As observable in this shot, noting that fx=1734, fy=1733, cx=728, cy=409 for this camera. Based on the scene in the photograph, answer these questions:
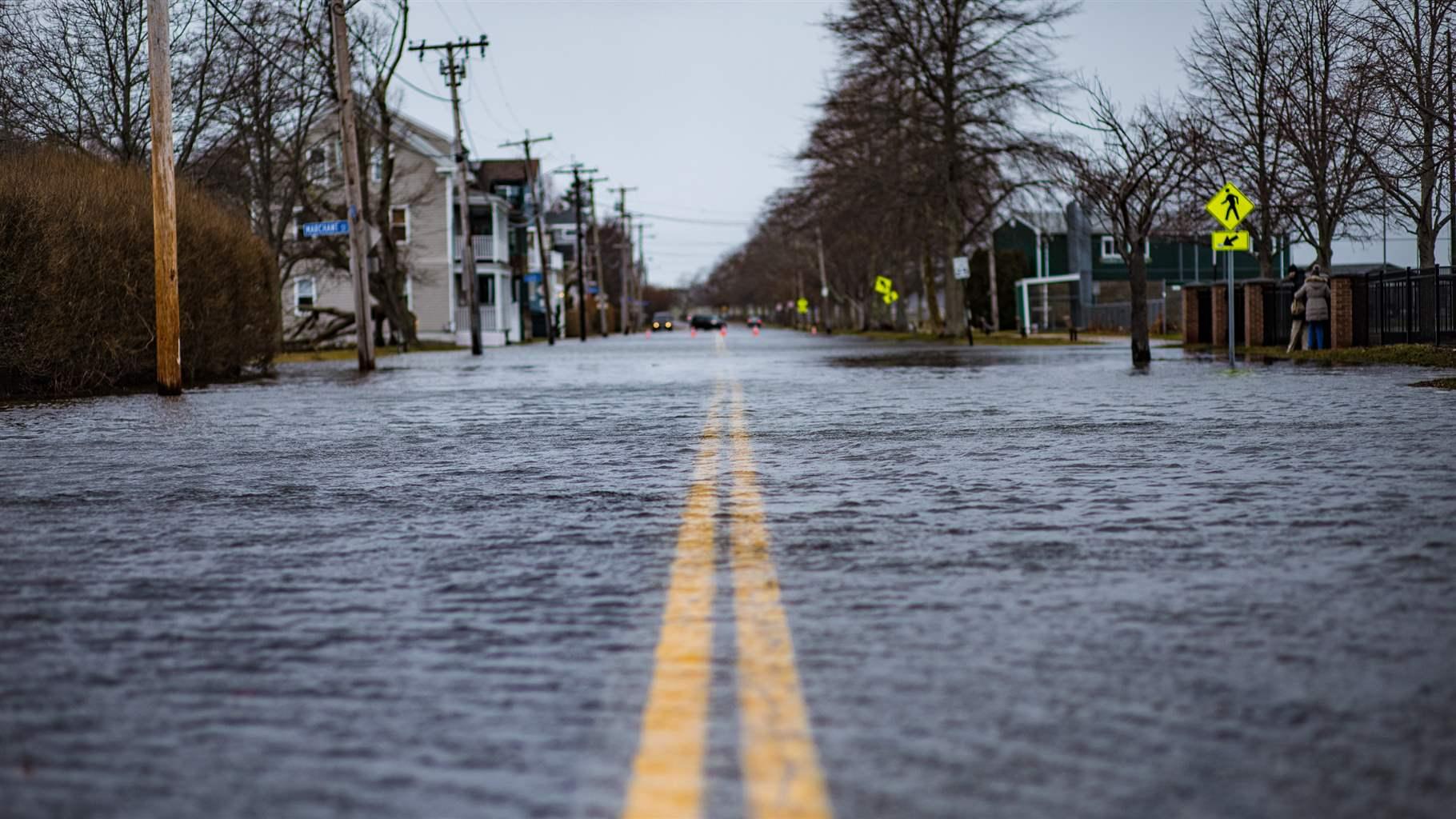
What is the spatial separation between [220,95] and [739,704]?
38750 mm

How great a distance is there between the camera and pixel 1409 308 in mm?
31906

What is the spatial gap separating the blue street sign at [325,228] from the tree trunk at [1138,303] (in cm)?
1430

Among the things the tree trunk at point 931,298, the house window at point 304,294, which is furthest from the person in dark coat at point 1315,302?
the house window at point 304,294

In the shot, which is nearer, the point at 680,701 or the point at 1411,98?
the point at 680,701

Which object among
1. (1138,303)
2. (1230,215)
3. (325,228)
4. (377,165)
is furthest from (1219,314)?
(377,165)

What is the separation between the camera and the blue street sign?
32125 mm

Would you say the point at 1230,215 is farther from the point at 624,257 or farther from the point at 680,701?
the point at 624,257

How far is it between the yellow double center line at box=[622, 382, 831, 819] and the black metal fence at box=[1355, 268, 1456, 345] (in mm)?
26707

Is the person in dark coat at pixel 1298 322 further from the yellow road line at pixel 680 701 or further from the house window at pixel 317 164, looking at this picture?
the house window at pixel 317 164

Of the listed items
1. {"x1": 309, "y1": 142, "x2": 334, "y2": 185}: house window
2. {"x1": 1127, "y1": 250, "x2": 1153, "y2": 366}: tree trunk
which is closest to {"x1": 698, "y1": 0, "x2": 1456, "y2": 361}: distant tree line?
{"x1": 1127, "y1": 250, "x2": 1153, "y2": 366}: tree trunk

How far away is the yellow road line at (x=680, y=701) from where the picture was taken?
3.53 meters

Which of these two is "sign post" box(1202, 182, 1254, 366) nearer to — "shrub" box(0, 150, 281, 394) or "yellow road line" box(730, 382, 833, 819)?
"shrub" box(0, 150, 281, 394)

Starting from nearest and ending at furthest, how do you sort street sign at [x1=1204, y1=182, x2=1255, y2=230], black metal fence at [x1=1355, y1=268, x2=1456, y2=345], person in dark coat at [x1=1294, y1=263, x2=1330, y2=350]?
street sign at [x1=1204, y1=182, x2=1255, y2=230] → black metal fence at [x1=1355, y1=268, x2=1456, y2=345] → person in dark coat at [x1=1294, y1=263, x2=1330, y2=350]

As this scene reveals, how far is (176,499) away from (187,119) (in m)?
32.9
